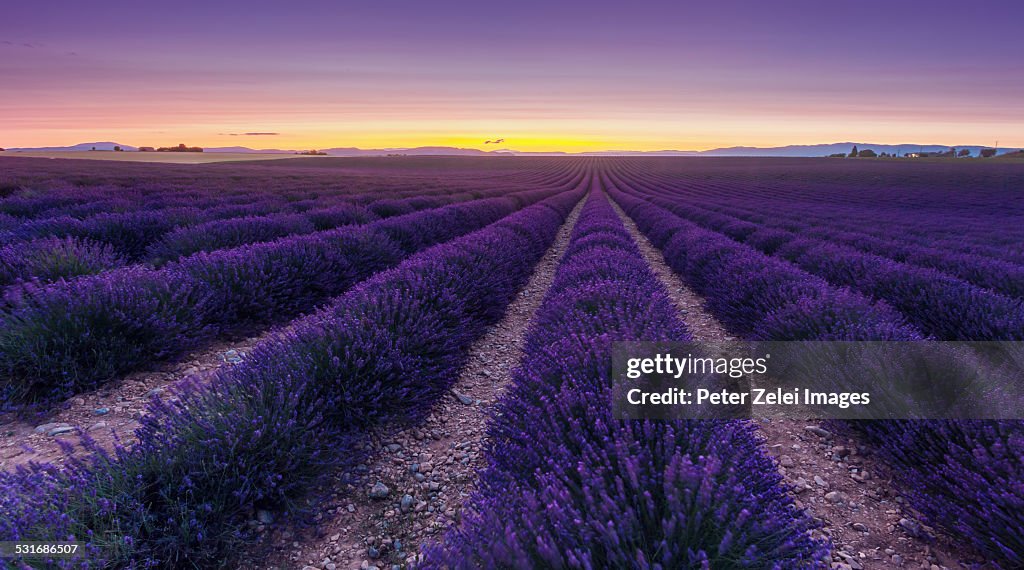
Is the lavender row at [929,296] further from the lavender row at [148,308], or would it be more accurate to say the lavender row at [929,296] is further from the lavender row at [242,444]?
the lavender row at [148,308]

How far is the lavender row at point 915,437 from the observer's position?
1747 millimetres

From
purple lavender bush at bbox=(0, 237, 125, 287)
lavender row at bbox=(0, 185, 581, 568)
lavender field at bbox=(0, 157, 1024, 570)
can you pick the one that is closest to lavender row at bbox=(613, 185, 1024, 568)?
lavender field at bbox=(0, 157, 1024, 570)

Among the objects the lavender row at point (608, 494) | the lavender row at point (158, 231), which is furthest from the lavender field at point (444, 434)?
the lavender row at point (158, 231)

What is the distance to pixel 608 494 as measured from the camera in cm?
148

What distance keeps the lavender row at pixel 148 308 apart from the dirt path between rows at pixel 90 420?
10 centimetres

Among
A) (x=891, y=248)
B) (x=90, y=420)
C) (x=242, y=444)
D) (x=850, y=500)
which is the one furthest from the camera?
(x=891, y=248)

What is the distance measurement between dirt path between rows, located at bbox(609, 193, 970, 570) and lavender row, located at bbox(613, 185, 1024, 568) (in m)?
0.11

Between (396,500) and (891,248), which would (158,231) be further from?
(891,248)

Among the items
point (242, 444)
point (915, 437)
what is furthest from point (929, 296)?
point (242, 444)

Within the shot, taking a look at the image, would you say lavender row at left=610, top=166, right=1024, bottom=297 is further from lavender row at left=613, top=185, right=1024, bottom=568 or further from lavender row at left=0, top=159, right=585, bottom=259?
lavender row at left=0, top=159, right=585, bottom=259

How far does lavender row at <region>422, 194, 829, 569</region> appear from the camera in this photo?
4.09 ft
